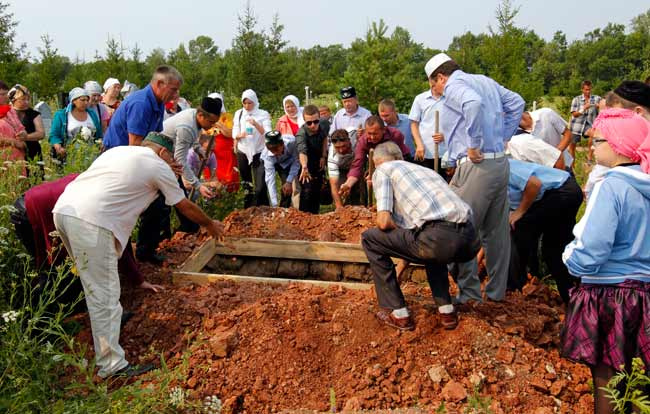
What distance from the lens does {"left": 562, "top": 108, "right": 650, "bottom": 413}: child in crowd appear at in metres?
2.94

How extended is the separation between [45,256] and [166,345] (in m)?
1.12

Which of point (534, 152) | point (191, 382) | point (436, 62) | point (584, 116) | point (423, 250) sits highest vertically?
point (436, 62)

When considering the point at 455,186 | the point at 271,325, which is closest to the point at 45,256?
the point at 271,325

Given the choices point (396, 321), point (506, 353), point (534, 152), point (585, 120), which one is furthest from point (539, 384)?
point (585, 120)

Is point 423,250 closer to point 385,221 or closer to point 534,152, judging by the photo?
point 385,221

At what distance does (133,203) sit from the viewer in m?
4.01

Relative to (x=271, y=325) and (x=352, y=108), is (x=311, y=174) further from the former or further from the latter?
(x=271, y=325)

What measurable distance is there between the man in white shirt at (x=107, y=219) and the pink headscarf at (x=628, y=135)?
2.70m

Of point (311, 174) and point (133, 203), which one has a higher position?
point (133, 203)

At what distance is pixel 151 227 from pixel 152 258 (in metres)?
0.37

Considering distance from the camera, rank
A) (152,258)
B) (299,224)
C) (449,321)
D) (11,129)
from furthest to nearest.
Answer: (11,129) → (299,224) → (152,258) → (449,321)

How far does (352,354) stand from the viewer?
400 centimetres

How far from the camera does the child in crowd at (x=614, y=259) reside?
2.94 metres

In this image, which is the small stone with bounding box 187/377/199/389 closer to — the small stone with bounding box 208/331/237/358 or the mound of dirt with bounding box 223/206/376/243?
the small stone with bounding box 208/331/237/358
